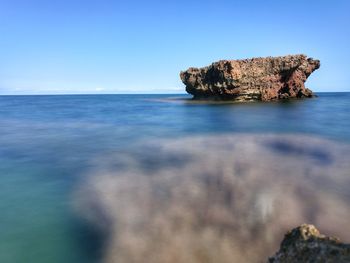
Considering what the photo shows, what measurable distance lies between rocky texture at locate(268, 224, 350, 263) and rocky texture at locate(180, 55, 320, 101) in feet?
125

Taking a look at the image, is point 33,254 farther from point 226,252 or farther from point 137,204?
point 226,252

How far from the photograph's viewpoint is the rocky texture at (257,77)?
1629 inches

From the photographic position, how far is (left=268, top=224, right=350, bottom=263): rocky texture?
311cm

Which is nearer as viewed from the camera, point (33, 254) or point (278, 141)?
point (33, 254)

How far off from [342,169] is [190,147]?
6.05m

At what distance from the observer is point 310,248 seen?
11.1 ft

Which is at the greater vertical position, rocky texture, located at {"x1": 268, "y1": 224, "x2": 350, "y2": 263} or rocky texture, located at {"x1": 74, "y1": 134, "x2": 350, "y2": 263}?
rocky texture, located at {"x1": 268, "y1": 224, "x2": 350, "y2": 263}

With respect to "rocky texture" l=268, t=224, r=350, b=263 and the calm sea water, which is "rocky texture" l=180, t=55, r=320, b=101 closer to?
the calm sea water

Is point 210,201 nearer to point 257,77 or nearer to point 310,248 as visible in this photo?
point 310,248

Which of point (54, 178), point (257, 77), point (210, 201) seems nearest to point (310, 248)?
point (210, 201)

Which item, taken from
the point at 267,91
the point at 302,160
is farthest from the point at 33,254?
Result: the point at 267,91

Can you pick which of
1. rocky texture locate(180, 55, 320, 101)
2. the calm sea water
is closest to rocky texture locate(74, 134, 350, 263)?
the calm sea water

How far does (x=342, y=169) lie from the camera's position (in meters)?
9.58

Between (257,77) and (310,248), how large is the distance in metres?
40.8
